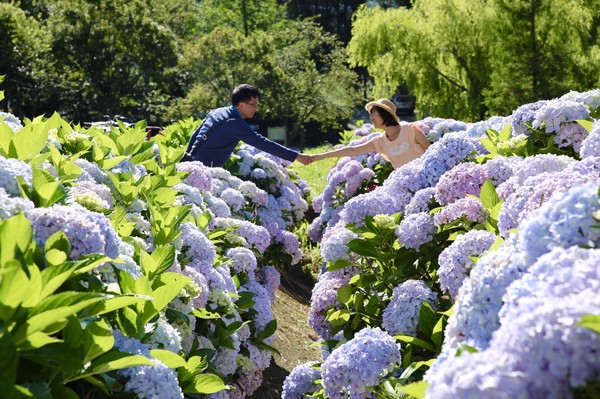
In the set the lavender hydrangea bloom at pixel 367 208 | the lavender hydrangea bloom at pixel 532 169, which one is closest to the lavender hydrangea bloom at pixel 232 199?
the lavender hydrangea bloom at pixel 367 208

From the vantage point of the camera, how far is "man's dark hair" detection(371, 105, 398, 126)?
21.2ft

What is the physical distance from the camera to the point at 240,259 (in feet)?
16.3

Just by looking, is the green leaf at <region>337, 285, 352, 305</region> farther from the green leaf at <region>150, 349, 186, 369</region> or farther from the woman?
the woman

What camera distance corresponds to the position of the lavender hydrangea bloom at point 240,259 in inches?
195

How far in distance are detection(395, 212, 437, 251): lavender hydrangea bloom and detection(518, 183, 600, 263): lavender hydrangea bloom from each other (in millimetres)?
1718

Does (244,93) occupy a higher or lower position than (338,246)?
higher

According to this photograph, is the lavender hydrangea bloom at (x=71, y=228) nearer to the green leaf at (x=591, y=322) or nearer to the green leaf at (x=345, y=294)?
the green leaf at (x=591, y=322)

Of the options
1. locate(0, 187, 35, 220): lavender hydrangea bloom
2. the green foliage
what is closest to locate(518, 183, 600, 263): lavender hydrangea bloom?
the green foliage

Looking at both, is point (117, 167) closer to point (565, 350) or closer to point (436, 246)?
point (436, 246)

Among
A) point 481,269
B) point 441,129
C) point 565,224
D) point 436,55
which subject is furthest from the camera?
point 436,55

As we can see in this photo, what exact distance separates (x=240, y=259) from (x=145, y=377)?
2.81m

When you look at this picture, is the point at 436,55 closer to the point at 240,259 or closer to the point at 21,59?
the point at 21,59

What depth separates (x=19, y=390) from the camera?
164 cm

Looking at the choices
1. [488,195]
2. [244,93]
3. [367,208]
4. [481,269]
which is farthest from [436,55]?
[481,269]
